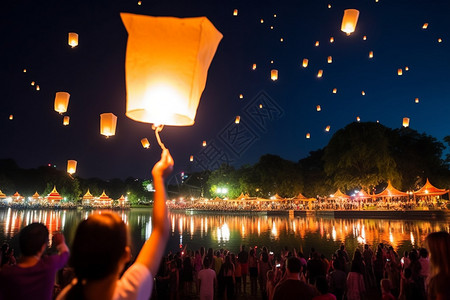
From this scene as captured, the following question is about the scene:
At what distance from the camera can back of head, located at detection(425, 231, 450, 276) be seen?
297 cm

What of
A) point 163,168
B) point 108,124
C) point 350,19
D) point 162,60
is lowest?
point 163,168

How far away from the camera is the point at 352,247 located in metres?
17.5

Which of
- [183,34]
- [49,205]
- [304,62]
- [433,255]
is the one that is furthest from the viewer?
[49,205]

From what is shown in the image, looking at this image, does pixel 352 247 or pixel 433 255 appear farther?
pixel 352 247

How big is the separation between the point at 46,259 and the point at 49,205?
9613 cm

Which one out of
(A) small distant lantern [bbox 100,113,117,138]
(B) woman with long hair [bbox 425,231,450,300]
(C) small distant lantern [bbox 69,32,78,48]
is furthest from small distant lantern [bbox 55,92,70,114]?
(B) woman with long hair [bbox 425,231,450,300]

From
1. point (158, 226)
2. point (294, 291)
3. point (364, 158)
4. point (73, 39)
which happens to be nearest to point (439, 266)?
point (294, 291)

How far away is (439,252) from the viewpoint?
9.93 ft

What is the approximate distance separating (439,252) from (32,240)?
11.9ft

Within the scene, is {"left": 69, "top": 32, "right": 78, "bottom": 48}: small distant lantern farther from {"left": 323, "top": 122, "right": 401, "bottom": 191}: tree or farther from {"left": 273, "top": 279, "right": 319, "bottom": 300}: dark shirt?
{"left": 323, "top": 122, "right": 401, "bottom": 191}: tree

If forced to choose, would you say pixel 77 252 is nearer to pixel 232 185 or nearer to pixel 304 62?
pixel 304 62

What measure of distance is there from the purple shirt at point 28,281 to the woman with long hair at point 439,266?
131 inches

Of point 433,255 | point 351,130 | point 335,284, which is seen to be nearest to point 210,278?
point 335,284

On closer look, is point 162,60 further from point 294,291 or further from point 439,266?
point 439,266
